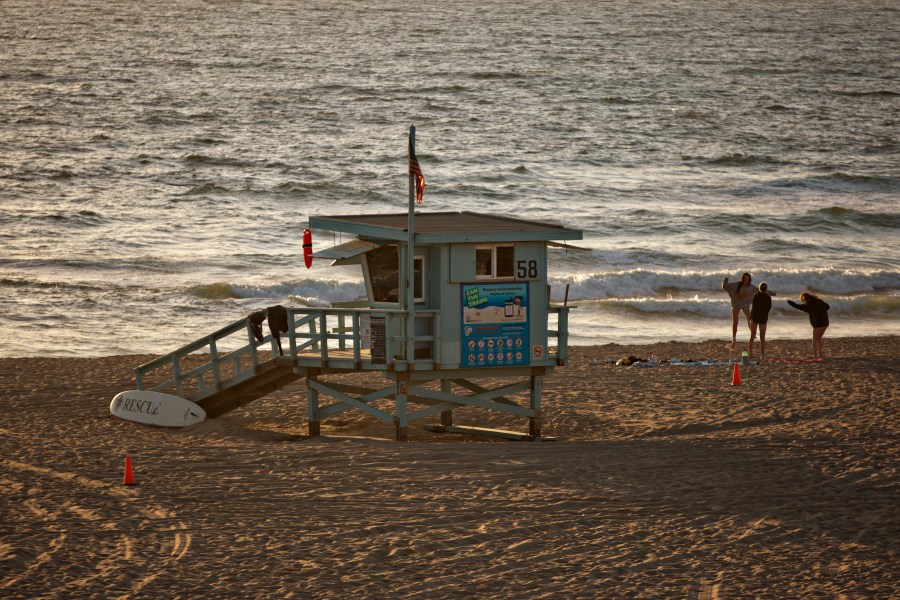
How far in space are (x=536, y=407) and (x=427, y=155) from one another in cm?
3719

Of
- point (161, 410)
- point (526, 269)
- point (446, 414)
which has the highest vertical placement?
point (526, 269)

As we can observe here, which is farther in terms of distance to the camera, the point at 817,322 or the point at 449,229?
the point at 817,322

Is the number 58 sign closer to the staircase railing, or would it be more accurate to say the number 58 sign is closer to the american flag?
the staircase railing

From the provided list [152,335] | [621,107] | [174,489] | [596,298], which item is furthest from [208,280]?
[621,107]

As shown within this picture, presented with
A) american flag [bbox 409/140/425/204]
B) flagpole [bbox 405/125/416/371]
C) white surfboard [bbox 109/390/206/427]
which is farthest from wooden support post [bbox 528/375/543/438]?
white surfboard [bbox 109/390/206/427]

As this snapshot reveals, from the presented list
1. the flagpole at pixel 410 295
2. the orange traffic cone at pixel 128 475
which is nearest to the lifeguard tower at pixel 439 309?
the flagpole at pixel 410 295

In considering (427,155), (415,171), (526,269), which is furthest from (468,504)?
(427,155)

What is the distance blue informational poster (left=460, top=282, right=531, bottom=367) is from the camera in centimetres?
1800

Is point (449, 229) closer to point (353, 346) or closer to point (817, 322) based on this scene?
point (353, 346)

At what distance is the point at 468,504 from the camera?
1498cm

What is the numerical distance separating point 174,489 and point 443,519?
3.50 meters

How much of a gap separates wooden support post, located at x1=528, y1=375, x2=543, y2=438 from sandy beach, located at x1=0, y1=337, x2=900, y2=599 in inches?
16.2

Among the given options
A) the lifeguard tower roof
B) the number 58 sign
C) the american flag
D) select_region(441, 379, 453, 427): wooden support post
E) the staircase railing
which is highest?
the american flag

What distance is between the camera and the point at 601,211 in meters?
48.9
